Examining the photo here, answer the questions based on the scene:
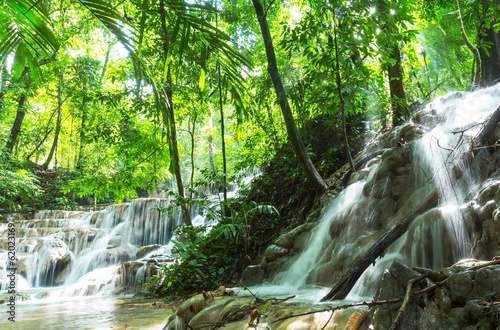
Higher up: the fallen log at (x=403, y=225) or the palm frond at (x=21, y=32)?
the palm frond at (x=21, y=32)

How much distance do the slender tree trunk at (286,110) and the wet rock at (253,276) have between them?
6.48ft

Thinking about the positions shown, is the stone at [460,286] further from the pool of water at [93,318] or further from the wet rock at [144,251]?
the wet rock at [144,251]

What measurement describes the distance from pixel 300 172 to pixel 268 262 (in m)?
2.81

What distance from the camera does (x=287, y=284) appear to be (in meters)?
4.65

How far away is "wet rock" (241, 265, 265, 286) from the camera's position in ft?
17.2

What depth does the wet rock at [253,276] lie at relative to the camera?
207 inches

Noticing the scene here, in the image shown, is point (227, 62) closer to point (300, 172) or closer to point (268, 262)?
point (268, 262)

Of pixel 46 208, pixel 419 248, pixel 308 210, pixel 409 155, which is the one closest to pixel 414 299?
pixel 419 248

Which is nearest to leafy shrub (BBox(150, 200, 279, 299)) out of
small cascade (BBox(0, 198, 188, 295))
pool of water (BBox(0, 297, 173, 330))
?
pool of water (BBox(0, 297, 173, 330))

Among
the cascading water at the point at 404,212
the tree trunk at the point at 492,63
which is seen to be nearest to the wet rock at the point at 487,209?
the cascading water at the point at 404,212

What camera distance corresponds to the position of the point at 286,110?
5914 millimetres

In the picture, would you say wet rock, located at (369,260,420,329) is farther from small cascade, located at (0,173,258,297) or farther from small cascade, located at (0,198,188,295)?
small cascade, located at (0,198,188,295)

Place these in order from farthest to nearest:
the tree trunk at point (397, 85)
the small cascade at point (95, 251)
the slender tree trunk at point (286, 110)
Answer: the small cascade at point (95, 251) < the tree trunk at point (397, 85) < the slender tree trunk at point (286, 110)

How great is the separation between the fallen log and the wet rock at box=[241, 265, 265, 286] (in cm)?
205
